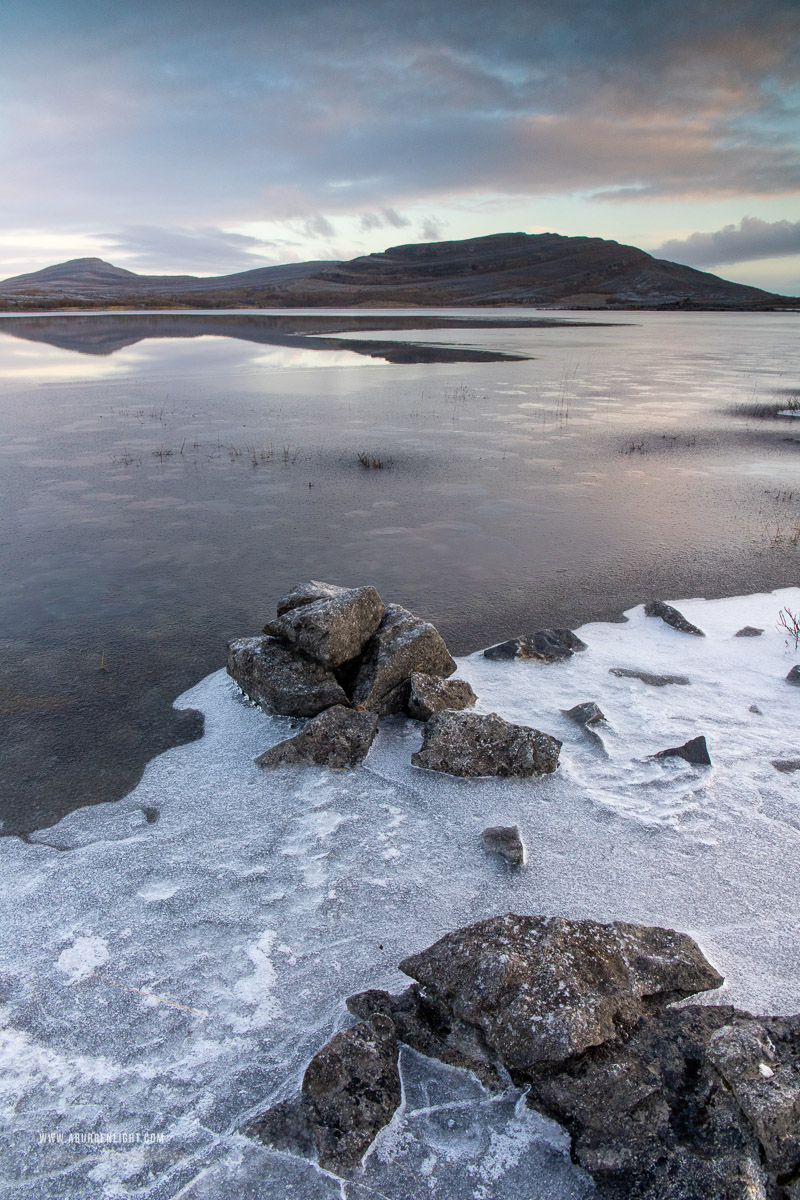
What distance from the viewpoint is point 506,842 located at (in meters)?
4.00

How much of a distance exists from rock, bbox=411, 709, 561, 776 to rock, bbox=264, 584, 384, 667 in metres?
1.12

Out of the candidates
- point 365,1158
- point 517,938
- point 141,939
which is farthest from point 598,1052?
point 141,939

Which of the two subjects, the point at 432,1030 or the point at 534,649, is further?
the point at 534,649

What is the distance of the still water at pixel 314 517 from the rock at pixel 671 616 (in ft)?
1.42

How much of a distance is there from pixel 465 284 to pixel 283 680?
14467 cm

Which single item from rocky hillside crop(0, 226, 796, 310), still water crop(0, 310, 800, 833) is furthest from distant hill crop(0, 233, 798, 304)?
still water crop(0, 310, 800, 833)

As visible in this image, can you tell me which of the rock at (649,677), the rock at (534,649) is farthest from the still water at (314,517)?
the rock at (649,677)

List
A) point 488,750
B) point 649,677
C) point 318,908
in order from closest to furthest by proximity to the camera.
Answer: point 318,908 < point 488,750 < point 649,677

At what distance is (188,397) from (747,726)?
17.8 m

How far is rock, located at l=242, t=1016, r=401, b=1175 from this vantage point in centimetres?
251

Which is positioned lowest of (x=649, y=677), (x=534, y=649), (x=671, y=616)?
(x=649, y=677)

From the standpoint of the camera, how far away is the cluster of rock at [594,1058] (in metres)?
2.31

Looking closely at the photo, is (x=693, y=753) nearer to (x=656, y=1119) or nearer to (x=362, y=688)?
(x=362, y=688)

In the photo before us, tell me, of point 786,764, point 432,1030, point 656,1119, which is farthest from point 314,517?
point 656,1119
